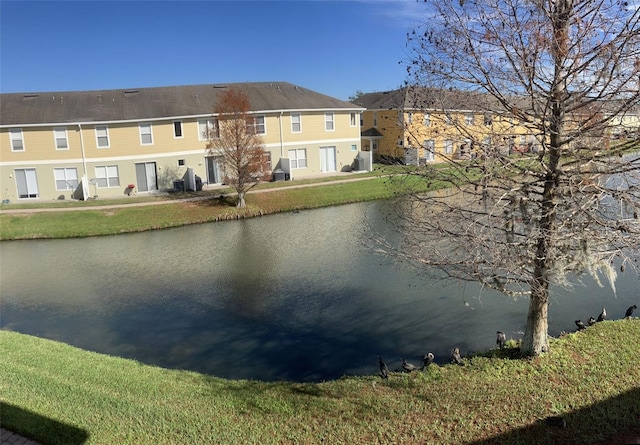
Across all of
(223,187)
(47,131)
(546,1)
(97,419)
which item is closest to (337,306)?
(97,419)

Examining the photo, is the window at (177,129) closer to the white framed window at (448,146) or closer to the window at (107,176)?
the window at (107,176)

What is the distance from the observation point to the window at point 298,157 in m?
35.7

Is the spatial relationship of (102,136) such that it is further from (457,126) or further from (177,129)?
(457,126)

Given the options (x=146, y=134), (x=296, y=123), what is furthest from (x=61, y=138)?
(x=296, y=123)

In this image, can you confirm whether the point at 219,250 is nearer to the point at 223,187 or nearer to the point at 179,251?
the point at 179,251

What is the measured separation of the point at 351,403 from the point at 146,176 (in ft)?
89.3

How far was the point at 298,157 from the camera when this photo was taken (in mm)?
35875

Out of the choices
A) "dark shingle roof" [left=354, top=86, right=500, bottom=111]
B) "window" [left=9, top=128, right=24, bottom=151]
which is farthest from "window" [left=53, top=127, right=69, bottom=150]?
"dark shingle roof" [left=354, top=86, right=500, bottom=111]

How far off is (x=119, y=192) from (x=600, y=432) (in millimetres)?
29893

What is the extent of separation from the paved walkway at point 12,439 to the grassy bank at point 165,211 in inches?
745

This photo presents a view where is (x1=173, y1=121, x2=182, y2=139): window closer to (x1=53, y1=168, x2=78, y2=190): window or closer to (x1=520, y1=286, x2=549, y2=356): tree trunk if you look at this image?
(x1=53, y1=168, x2=78, y2=190): window

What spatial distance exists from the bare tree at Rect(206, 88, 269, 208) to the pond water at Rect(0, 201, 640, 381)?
23.9 feet

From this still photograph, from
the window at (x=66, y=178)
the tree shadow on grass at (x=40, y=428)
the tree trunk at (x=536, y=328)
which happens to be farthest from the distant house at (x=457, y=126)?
the window at (x=66, y=178)

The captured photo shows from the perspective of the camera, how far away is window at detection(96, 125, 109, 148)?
102ft
